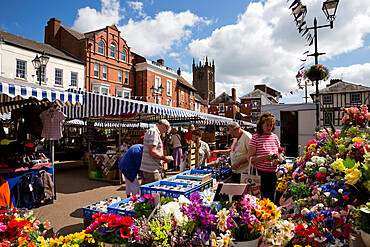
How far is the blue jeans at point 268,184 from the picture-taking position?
3.20 metres

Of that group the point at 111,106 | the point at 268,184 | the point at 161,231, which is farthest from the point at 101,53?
the point at 161,231

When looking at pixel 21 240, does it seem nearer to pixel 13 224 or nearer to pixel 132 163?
pixel 13 224

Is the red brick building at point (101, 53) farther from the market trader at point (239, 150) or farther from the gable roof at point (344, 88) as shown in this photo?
the gable roof at point (344, 88)

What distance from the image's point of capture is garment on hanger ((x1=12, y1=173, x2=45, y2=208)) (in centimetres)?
466

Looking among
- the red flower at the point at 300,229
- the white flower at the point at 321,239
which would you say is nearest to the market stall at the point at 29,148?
the red flower at the point at 300,229

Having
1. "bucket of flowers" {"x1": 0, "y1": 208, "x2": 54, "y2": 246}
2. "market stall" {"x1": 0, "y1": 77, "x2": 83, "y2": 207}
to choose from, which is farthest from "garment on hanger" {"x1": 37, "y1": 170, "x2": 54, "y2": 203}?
"bucket of flowers" {"x1": 0, "y1": 208, "x2": 54, "y2": 246}

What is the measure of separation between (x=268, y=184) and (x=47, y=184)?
15.7 ft

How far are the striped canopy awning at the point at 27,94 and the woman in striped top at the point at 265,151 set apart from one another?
4.05 m

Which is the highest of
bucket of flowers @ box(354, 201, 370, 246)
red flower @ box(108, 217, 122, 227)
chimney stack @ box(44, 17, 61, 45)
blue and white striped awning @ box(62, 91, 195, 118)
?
chimney stack @ box(44, 17, 61, 45)

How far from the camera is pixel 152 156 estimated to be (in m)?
3.53

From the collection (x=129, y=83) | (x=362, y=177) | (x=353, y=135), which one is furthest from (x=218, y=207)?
(x=129, y=83)

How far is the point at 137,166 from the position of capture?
4.03 m

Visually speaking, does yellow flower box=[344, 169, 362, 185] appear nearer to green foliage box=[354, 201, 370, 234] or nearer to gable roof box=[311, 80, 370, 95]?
green foliage box=[354, 201, 370, 234]

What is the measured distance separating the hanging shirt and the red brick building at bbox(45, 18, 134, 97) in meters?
17.1
